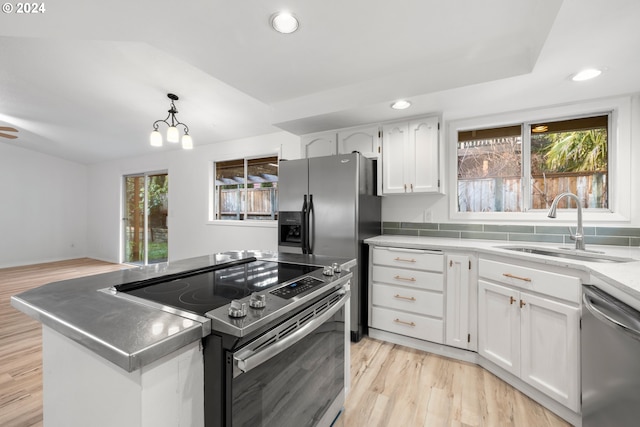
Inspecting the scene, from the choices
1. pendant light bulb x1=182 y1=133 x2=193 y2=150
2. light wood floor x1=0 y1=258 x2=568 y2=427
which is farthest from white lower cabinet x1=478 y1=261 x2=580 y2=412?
pendant light bulb x1=182 y1=133 x2=193 y2=150

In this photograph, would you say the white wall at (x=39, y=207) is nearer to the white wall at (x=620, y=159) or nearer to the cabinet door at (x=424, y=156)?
the cabinet door at (x=424, y=156)

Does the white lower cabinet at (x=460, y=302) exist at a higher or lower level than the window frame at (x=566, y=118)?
lower

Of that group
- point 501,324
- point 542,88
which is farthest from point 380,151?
point 501,324

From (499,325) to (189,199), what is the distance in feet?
15.8

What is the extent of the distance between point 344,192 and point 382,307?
1.12 metres

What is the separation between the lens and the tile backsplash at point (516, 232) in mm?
2186

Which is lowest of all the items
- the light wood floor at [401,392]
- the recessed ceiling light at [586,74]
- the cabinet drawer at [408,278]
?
the light wood floor at [401,392]

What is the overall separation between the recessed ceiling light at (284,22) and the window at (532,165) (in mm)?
2015

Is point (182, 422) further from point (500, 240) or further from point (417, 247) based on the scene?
point (500, 240)

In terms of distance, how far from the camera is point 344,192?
255 cm

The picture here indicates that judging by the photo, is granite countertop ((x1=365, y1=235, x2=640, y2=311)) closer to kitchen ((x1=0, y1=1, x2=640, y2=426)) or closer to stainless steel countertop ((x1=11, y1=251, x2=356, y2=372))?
kitchen ((x1=0, y1=1, x2=640, y2=426))

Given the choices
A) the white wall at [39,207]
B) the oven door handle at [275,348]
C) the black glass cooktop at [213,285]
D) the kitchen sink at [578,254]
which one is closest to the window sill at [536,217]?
the kitchen sink at [578,254]

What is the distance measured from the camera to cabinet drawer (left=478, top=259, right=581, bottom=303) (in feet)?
5.17

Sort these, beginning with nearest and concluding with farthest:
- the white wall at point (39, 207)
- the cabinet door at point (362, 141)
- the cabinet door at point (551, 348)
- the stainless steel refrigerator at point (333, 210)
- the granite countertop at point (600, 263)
Answer: the granite countertop at point (600, 263)
the cabinet door at point (551, 348)
the stainless steel refrigerator at point (333, 210)
the cabinet door at point (362, 141)
the white wall at point (39, 207)
